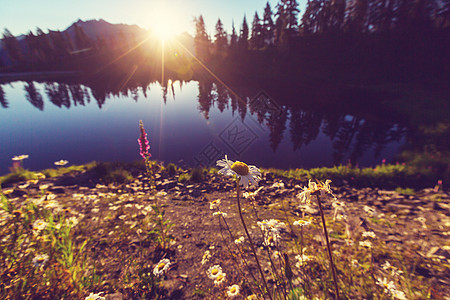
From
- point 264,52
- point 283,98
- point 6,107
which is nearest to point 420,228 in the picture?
point 283,98

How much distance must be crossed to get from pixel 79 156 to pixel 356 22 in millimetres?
61913

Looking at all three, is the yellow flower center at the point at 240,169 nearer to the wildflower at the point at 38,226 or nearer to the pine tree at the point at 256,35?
the wildflower at the point at 38,226

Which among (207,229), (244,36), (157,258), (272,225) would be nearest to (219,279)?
(272,225)

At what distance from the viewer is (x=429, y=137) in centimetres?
1363

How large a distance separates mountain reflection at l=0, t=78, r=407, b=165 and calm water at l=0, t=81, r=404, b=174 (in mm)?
95

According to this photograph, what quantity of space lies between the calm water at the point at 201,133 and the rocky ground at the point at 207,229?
217 inches

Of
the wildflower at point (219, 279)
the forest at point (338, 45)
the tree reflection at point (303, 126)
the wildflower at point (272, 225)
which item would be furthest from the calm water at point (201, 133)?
the forest at point (338, 45)

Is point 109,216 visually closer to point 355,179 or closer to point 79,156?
point 355,179

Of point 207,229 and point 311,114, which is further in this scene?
point 311,114

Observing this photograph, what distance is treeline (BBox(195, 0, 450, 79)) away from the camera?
1458 inches

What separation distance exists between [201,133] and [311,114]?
1391 cm

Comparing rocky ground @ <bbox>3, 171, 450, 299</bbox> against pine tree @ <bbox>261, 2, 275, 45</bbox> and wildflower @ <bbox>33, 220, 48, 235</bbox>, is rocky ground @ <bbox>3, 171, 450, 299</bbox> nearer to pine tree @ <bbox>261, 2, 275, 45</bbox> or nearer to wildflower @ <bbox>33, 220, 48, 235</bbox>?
wildflower @ <bbox>33, 220, 48, 235</bbox>

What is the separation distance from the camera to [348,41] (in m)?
44.1

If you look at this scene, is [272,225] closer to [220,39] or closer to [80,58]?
[220,39]
